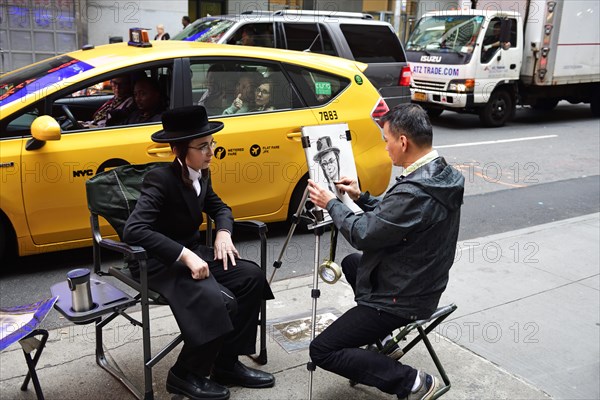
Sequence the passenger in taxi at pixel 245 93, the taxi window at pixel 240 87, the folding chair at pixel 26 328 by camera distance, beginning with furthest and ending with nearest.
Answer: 1. the passenger in taxi at pixel 245 93
2. the taxi window at pixel 240 87
3. the folding chair at pixel 26 328

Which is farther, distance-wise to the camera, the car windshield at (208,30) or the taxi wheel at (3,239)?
the car windshield at (208,30)

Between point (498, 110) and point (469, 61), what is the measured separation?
1.59 metres

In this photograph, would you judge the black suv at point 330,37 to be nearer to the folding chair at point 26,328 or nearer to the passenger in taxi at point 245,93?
the passenger in taxi at point 245,93

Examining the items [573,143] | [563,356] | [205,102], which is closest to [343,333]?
[563,356]

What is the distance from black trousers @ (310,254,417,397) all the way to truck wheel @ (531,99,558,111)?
14.7 metres

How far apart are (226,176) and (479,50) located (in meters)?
9.09

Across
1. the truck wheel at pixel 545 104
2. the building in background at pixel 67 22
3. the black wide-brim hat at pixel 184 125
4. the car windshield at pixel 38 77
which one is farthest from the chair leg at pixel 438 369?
the truck wheel at pixel 545 104

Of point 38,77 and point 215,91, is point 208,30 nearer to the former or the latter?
point 215,91

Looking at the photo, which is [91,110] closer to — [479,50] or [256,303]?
[256,303]

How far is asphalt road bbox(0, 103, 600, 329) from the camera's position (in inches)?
189

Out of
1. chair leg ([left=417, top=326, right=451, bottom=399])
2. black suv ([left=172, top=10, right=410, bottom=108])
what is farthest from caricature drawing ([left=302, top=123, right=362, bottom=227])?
black suv ([left=172, top=10, right=410, bottom=108])

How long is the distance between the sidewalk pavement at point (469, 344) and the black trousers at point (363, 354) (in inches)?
14.7

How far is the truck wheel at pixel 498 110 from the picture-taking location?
42.9ft

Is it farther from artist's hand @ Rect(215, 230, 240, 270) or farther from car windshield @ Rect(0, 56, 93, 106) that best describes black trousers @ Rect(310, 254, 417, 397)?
car windshield @ Rect(0, 56, 93, 106)
